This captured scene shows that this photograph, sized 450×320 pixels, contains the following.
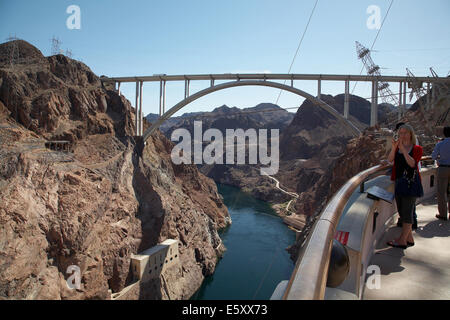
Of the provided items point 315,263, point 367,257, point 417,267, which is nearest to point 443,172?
point 417,267

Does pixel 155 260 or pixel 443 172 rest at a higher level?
pixel 443 172

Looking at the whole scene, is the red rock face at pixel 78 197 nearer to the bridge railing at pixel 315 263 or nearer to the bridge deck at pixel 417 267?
the bridge deck at pixel 417 267

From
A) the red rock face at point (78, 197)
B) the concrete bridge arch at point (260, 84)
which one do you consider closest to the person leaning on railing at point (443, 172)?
the red rock face at point (78, 197)

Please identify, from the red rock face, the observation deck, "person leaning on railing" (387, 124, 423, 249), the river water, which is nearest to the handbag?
"person leaning on railing" (387, 124, 423, 249)

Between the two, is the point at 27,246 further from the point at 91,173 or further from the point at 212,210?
the point at 212,210

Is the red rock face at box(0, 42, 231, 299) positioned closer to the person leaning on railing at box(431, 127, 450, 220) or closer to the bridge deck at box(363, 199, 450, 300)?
the bridge deck at box(363, 199, 450, 300)

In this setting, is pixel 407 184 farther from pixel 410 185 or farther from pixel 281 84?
pixel 281 84

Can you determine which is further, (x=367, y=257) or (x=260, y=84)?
(x=260, y=84)
